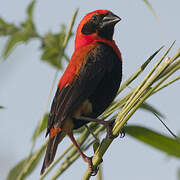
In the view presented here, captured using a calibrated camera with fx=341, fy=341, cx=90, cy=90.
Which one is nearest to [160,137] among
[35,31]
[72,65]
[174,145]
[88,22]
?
[174,145]

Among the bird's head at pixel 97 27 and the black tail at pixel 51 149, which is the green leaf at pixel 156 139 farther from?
the bird's head at pixel 97 27

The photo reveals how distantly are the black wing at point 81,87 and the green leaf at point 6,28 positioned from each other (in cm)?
53

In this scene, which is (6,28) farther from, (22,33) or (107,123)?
(107,123)

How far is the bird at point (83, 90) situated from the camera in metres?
2.31

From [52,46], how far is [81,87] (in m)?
0.35

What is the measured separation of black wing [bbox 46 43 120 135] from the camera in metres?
2.32

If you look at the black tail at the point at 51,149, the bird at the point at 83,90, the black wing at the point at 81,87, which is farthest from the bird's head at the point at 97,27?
the black tail at the point at 51,149

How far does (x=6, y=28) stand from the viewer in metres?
2.27

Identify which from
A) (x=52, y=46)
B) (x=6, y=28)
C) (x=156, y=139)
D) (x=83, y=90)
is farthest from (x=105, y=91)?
(x=6, y=28)

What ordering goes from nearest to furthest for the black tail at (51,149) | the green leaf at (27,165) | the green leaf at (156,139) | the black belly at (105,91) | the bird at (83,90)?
the green leaf at (27,165) < the green leaf at (156,139) < the black tail at (51,149) < the bird at (83,90) < the black belly at (105,91)

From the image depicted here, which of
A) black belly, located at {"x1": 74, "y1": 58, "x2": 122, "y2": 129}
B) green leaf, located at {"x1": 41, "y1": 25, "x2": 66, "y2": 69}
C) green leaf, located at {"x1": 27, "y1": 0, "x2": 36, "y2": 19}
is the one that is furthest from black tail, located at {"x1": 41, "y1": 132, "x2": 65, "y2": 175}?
green leaf, located at {"x1": 27, "y1": 0, "x2": 36, "y2": 19}

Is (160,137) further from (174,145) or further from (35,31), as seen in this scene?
(35,31)

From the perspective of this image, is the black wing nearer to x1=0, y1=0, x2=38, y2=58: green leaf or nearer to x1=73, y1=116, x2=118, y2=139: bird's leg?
x1=73, y1=116, x2=118, y2=139: bird's leg

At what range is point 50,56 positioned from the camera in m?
2.38
